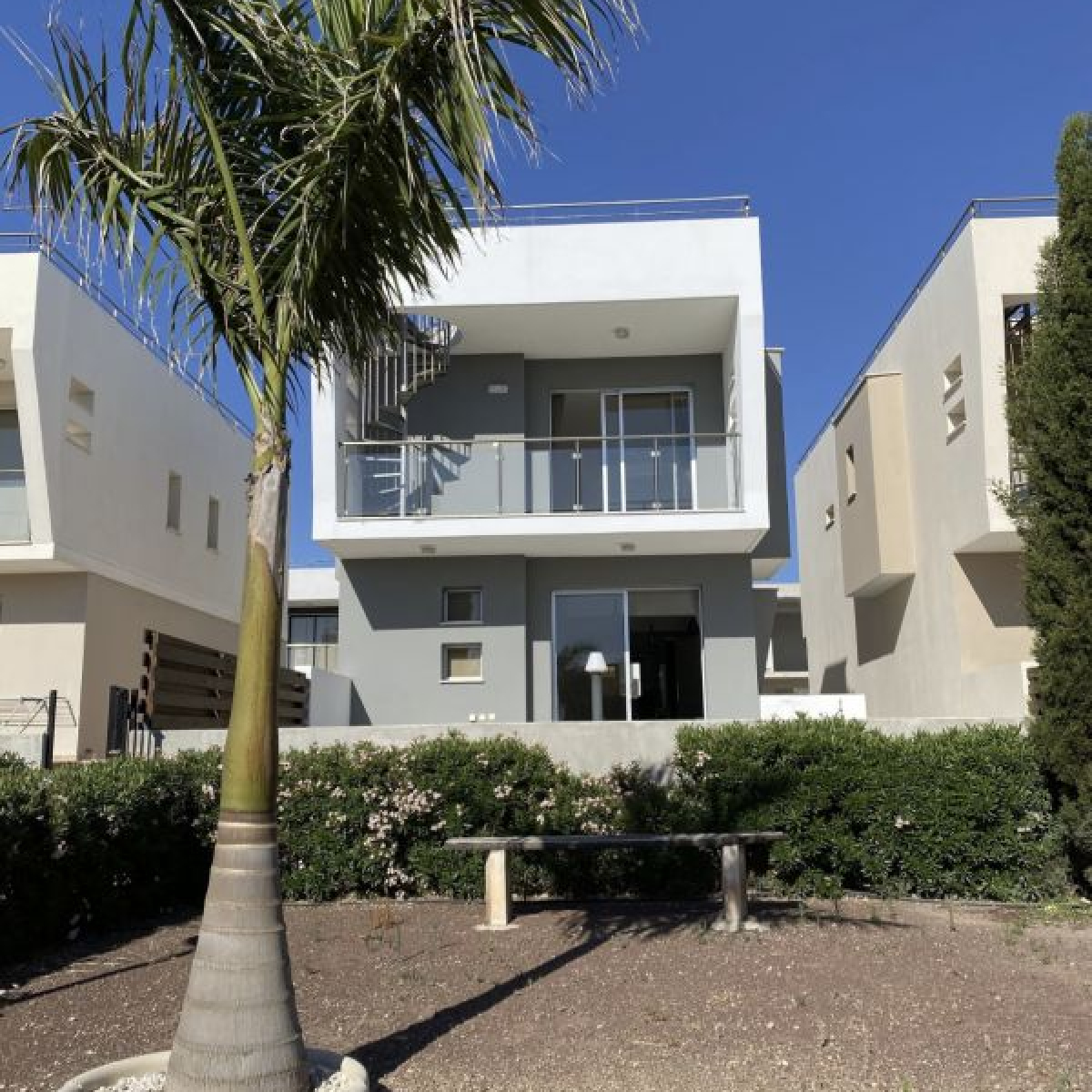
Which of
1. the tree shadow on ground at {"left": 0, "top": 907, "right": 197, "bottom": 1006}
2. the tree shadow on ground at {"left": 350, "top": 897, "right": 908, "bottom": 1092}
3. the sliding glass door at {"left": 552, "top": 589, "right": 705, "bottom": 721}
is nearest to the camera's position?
the tree shadow on ground at {"left": 350, "top": 897, "right": 908, "bottom": 1092}

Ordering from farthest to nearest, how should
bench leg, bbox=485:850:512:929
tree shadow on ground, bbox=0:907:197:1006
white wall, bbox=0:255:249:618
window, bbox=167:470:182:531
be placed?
window, bbox=167:470:182:531, white wall, bbox=0:255:249:618, bench leg, bbox=485:850:512:929, tree shadow on ground, bbox=0:907:197:1006

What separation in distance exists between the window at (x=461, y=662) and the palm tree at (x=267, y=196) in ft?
31.3

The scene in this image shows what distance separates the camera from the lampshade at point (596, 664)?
14.8 meters

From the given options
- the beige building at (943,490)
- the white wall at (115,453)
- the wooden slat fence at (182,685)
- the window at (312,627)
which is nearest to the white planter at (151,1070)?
the wooden slat fence at (182,685)

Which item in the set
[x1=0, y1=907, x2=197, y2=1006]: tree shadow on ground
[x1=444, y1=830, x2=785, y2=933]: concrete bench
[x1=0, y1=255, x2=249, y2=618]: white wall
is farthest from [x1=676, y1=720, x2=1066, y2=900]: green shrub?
[x1=0, y1=255, x2=249, y2=618]: white wall

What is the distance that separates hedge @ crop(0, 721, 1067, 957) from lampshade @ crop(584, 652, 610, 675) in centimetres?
521

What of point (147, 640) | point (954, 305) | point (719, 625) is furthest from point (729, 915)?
point (954, 305)

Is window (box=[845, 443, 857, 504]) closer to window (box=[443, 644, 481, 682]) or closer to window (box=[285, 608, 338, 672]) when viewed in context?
window (box=[443, 644, 481, 682])

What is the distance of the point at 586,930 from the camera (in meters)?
7.73

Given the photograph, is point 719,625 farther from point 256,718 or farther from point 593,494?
point 256,718

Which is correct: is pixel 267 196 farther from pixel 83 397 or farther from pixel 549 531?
pixel 83 397

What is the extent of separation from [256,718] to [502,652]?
1063cm

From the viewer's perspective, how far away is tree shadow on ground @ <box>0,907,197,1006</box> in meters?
6.25

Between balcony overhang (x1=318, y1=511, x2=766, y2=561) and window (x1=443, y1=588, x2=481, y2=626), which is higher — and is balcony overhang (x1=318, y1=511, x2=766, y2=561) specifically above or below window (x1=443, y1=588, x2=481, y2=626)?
above
